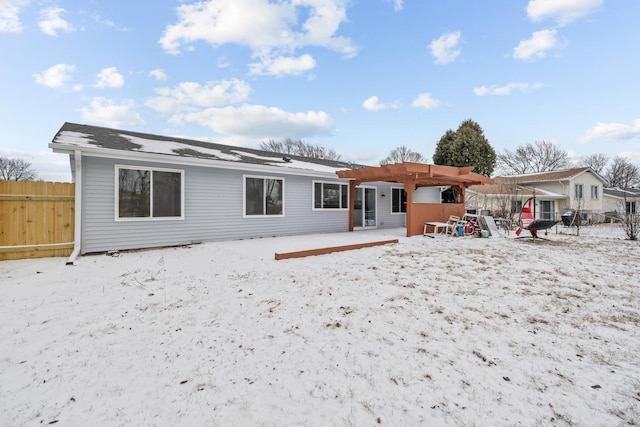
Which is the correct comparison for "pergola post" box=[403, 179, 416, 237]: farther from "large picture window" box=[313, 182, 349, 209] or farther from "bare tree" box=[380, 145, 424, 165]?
"bare tree" box=[380, 145, 424, 165]

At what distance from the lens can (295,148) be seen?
108 feet

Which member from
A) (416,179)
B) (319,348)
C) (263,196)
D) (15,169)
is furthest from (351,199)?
(15,169)

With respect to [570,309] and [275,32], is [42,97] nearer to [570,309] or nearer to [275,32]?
[275,32]

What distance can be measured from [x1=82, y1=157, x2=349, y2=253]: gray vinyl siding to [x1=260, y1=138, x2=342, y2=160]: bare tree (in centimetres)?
2241

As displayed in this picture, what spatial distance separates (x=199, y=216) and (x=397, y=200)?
29.6 ft

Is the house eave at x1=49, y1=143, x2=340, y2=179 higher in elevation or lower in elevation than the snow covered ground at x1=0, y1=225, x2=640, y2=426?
higher

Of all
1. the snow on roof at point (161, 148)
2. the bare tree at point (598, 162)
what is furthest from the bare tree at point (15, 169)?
the bare tree at point (598, 162)

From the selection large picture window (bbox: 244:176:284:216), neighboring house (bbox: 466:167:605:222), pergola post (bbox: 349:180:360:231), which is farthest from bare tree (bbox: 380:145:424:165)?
large picture window (bbox: 244:176:284:216)

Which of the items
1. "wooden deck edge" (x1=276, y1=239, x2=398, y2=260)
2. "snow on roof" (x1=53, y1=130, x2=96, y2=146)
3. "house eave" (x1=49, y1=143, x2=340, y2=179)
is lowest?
"wooden deck edge" (x1=276, y1=239, x2=398, y2=260)

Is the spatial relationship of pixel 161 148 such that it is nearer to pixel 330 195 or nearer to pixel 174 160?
pixel 174 160

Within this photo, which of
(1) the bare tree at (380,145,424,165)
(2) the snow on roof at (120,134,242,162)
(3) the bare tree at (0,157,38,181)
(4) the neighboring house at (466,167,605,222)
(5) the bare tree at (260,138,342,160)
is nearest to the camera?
(2) the snow on roof at (120,134,242,162)

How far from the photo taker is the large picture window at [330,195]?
35.8ft

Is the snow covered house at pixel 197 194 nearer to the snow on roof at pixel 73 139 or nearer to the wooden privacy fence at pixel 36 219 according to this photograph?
the snow on roof at pixel 73 139

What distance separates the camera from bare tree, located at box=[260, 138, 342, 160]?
32406 mm
